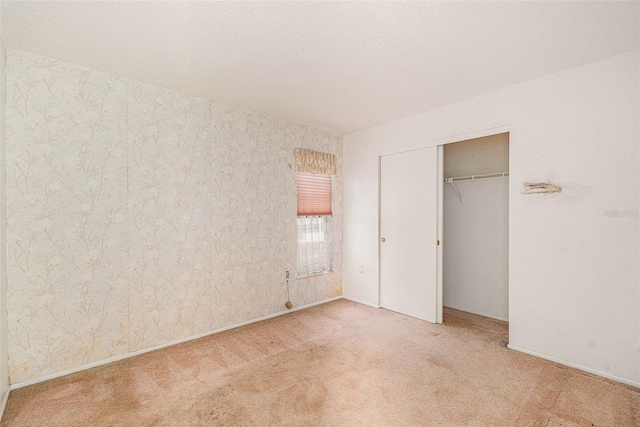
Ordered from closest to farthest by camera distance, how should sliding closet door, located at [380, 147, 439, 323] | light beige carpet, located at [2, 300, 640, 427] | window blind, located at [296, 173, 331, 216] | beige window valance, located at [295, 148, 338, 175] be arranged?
light beige carpet, located at [2, 300, 640, 427] < sliding closet door, located at [380, 147, 439, 323] < beige window valance, located at [295, 148, 338, 175] < window blind, located at [296, 173, 331, 216]

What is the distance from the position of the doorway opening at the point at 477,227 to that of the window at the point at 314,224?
173 cm

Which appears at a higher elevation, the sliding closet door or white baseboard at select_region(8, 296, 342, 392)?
the sliding closet door

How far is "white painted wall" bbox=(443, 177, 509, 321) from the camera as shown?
379 centimetres

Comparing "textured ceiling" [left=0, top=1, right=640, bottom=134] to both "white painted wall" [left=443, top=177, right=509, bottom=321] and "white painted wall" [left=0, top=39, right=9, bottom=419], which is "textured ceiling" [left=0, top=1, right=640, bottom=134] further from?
"white painted wall" [left=443, top=177, right=509, bottom=321]

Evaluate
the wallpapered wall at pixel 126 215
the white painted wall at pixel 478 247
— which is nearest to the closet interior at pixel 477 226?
the white painted wall at pixel 478 247

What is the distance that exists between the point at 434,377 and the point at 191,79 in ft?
11.2

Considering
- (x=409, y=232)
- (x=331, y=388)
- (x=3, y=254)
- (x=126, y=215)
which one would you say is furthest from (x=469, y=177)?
(x=3, y=254)

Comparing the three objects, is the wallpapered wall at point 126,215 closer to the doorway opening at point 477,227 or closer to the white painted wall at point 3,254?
the white painted wall at point 3,254

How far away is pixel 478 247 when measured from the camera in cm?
402

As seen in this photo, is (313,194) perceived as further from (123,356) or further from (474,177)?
(123,356)

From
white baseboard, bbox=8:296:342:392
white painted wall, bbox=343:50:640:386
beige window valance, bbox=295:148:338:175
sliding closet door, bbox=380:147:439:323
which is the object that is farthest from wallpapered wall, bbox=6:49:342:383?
white painted wall, bbox=343:50:640:386

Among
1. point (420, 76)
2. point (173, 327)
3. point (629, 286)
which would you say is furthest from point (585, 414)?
point (173, 327)

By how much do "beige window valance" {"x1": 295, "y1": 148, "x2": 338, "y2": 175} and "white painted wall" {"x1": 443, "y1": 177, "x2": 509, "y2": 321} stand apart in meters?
1.69

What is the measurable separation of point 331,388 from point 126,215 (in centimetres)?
238
